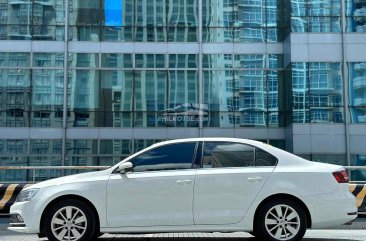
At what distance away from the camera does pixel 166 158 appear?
7.52m

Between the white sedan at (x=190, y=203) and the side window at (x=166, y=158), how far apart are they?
0.09m

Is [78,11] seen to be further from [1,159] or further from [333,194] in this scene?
[333,194]

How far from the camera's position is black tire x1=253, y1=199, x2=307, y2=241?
7.20 m

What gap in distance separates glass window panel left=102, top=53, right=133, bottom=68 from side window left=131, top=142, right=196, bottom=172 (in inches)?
729

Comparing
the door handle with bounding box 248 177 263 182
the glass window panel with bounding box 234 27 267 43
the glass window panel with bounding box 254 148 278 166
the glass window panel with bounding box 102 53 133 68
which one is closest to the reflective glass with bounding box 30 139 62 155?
the glass window panel with bounding box 102 53 133 68

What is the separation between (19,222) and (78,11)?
19721mm

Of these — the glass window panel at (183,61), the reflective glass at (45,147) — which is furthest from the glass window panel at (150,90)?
the reflective glass at (45,147)

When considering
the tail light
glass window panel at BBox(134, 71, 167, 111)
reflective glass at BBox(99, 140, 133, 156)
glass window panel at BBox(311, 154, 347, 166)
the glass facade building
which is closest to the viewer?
the tail light

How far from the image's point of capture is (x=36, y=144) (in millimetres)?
24984

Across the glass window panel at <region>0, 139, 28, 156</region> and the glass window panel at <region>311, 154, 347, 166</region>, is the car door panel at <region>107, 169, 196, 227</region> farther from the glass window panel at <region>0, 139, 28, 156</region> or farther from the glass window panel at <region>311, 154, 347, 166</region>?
the glass window panel at <region>0, 139, 28, 156</region>

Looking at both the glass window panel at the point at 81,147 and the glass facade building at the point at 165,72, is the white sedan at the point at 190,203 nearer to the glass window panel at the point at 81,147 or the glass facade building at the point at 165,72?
the glass facade building at the point at 165,72

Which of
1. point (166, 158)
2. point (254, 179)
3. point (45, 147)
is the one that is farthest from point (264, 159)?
point (45, 147)

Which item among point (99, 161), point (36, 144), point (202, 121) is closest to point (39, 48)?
point (36, 144)

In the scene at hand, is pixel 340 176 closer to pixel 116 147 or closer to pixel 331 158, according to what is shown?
pixel 331 158
